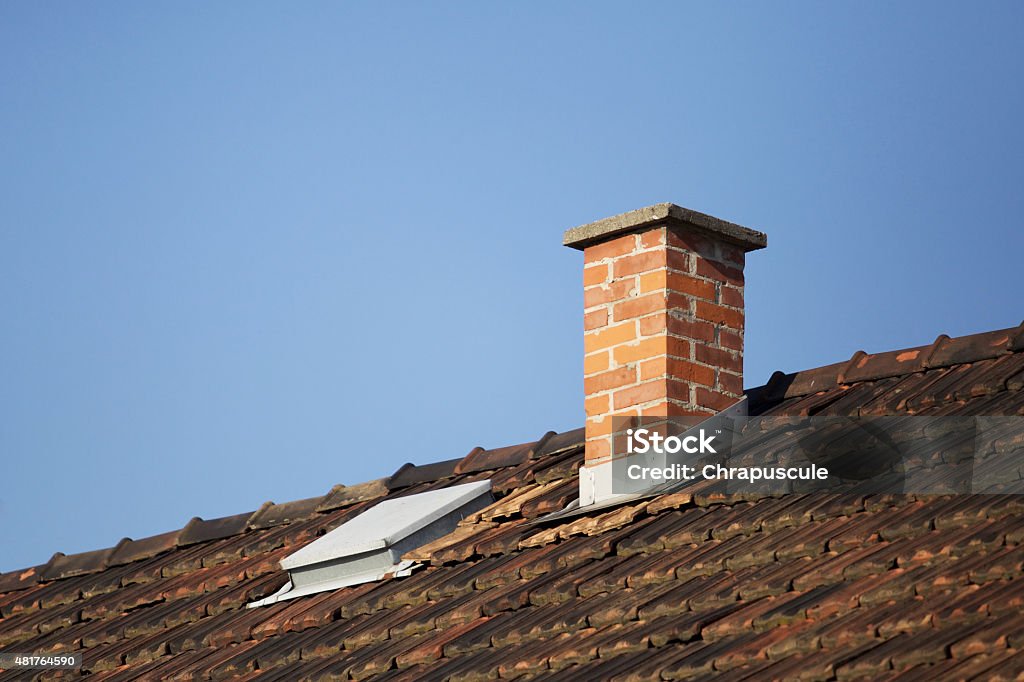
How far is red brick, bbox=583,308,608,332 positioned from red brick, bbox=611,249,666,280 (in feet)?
0.65

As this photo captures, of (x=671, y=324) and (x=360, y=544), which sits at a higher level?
(x=671, y=324)

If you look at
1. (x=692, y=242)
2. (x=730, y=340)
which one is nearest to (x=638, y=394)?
(x=730, y=340)

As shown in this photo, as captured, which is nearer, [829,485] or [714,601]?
[714,601]

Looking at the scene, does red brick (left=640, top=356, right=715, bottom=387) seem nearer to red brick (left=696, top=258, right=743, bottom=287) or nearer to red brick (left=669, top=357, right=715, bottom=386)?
red brick (left=669, top=357, right=715, bottom=386)

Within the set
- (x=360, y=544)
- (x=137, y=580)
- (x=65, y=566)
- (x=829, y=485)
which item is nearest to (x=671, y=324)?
(x=829, y=485)

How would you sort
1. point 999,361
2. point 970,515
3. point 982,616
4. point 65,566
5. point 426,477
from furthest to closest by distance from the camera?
1. point 65,566
2. point 426,477
3. point 999,361
4. point 970,515
5. point 982,616

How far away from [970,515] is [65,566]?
24.4ft

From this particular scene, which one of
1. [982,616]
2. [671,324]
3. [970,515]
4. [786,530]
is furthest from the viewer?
[671,324]

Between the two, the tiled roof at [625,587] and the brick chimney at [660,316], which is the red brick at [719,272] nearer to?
the brick chimney at [660,316]

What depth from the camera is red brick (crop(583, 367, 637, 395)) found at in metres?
7.93

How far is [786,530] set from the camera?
6348 millimetres

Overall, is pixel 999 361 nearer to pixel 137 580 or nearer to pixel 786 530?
pixel 786 530

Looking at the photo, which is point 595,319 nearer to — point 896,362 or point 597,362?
point 597,362

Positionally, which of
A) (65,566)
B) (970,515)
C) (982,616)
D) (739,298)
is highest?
(739,298)
